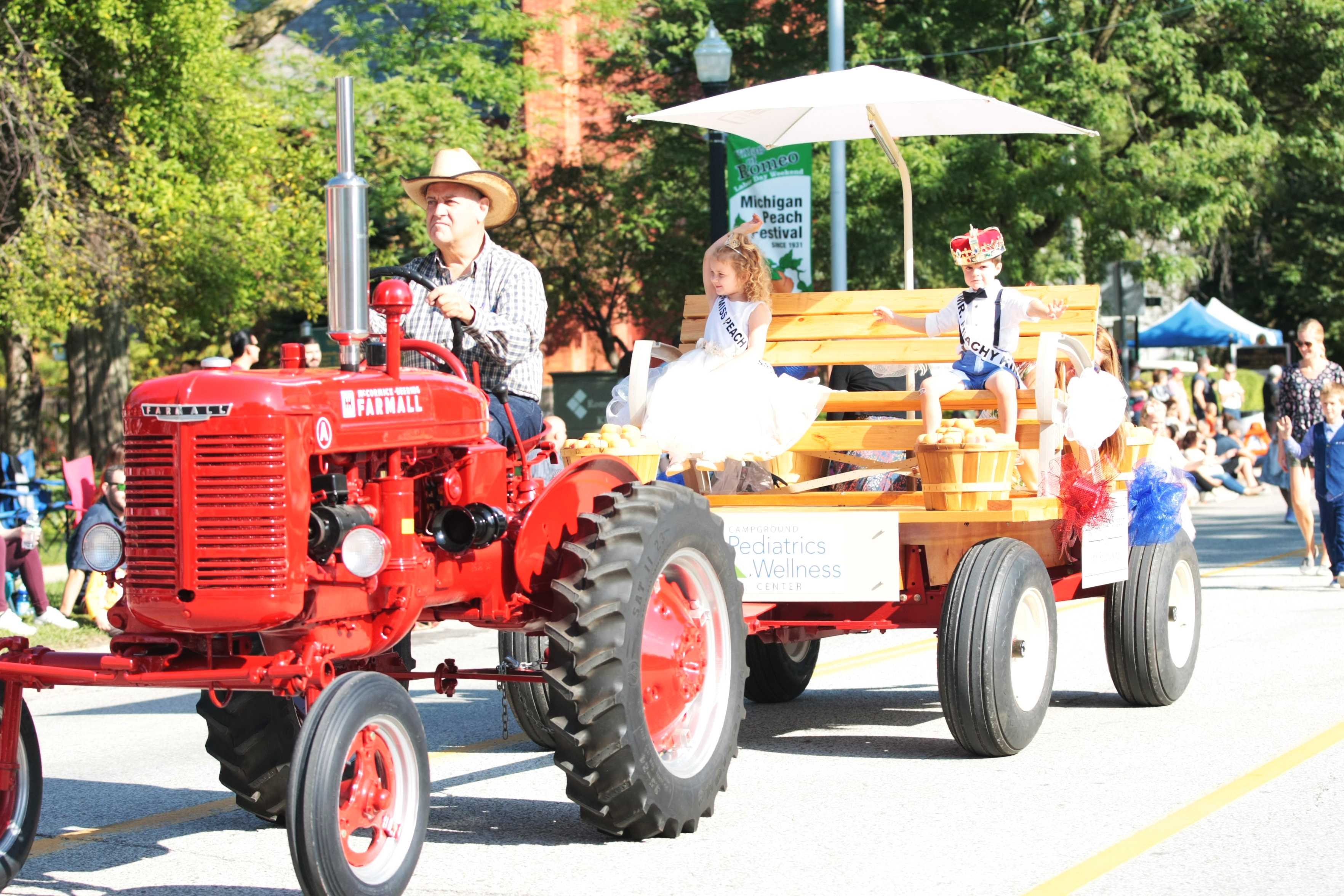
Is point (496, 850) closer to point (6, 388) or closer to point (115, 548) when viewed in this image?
point (115, 548)

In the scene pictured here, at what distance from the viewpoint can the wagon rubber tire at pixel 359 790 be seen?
4125 millimetres

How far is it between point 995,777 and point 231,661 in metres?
3.01

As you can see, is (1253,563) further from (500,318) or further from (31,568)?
(500,318)

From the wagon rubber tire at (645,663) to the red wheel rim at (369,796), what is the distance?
24.4 inches

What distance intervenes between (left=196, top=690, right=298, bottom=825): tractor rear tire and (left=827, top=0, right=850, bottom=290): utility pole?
12.2 metres

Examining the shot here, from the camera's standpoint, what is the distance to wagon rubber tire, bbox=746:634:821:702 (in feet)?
25.9

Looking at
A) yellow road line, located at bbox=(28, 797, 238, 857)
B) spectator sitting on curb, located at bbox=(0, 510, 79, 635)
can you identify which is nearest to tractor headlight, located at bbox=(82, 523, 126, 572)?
yellow road line, located at bbox=(28, 797, 238, 857)

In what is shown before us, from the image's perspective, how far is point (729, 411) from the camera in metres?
7.38

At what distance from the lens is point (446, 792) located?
6207mm

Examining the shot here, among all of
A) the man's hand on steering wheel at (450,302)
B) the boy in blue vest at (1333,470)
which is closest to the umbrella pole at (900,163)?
the man's hand on steering wheel at (450,302)

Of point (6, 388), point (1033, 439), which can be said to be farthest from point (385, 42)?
point (1033, 439)

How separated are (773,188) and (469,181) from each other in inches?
423

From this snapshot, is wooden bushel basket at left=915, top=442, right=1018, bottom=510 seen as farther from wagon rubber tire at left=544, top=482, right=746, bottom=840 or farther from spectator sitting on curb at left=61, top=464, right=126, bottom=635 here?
spectator sitting on curb at left=61, top=464, right=126, bottom=635

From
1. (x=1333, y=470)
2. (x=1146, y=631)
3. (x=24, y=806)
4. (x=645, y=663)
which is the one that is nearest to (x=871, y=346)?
(x=1146, y=631)
